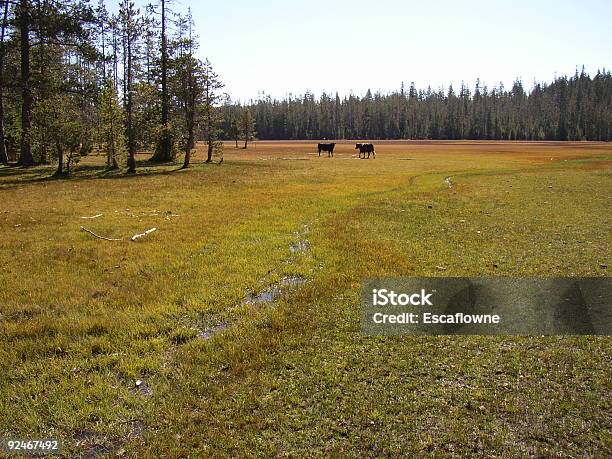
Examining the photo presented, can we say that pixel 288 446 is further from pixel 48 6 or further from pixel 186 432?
pixel 48 6

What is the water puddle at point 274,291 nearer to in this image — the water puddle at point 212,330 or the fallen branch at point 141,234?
the water puddle at point 212,330

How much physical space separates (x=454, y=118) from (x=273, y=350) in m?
153

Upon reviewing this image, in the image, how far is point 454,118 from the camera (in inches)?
5753

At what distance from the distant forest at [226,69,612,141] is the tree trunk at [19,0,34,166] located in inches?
4714

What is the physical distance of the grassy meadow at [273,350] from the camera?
436 cm

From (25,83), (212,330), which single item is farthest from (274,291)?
(25,83)

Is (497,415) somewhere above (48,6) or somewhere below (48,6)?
below

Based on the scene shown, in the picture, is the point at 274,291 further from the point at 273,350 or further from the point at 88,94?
the point at 88,94

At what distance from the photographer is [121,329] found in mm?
6703

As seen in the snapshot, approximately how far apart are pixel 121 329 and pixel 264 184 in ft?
63.4

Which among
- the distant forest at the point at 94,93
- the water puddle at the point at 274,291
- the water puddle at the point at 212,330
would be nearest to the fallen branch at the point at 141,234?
the water puddle at the point at 274,291

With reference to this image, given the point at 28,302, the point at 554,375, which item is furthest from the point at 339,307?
the point at 28,302

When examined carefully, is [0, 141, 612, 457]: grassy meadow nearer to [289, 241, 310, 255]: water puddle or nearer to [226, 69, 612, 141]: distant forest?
[289, 241, 310, 255]: water puddle

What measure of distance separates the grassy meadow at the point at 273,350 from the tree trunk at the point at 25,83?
1538cm
